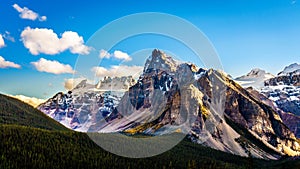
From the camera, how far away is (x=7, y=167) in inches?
7667
